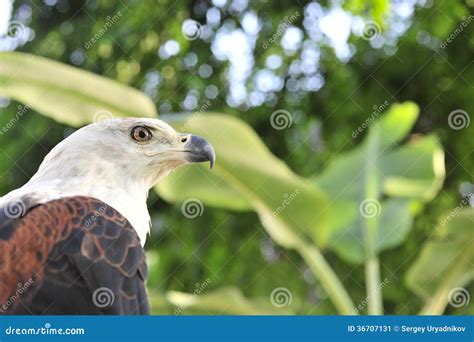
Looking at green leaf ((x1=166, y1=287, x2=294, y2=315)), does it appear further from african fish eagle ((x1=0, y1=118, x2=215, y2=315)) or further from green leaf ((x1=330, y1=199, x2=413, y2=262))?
african fish eagle ((x1=0, y1=118, x2=215, y2=315))

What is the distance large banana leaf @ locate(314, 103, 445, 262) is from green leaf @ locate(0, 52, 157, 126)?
81cm

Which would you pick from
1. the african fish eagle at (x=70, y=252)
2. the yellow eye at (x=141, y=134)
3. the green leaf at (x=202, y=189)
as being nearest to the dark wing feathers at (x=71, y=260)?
the african fish eagle at (x=70, y=252)

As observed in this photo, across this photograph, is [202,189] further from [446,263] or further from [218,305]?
[446,263]

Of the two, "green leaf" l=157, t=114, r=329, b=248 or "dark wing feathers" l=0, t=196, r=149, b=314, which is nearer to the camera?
"dark wing feathers" l=0, t=196, r=149, b=314

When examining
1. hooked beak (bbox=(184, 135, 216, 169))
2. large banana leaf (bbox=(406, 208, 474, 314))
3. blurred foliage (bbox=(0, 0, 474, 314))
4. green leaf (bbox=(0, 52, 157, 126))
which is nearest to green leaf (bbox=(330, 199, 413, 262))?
large banana leaf (bbox=(406, 208, 474, 314))

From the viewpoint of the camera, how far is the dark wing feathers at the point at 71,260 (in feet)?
3.95

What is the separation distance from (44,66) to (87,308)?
2.42 ft

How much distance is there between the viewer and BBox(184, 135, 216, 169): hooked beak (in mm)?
1363

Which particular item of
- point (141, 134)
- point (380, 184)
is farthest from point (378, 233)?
point (141, 134)

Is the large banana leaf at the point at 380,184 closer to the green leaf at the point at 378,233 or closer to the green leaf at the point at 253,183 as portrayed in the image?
the green leaf at the point at 378,233

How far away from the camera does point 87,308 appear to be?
1225 millimetres

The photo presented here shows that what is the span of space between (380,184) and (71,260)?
1435 mm

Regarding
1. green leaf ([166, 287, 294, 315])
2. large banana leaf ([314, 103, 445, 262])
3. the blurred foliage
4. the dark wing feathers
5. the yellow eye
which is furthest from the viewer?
the blurred foliage

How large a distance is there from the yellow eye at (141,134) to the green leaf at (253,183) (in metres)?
0.52
